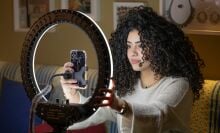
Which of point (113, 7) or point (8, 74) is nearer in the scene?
point (113, 7)

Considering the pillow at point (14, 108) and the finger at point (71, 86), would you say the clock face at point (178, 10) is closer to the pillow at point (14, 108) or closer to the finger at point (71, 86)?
the pillow at point (14, 108)

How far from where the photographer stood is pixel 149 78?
48.2 inches

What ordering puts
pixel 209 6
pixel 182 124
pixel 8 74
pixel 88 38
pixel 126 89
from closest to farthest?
pixel 88 38
pixel 182 124
pixel 126 89
pixel 209 6
pixel 8 74

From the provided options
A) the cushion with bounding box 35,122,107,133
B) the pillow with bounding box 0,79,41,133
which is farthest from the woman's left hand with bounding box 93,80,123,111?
the pillow with bounding box 0,79,41,133

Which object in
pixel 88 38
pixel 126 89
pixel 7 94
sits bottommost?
pixel 7 94

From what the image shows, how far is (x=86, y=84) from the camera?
102cm

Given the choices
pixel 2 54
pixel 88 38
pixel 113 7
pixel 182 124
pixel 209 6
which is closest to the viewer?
pixel 88 38

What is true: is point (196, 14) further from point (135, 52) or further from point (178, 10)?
point (135, 52)

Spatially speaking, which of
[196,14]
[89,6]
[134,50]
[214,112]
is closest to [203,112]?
[214,112]

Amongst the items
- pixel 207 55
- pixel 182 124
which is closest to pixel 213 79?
pixel 207 55

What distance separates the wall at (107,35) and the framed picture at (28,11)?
55 millimetres

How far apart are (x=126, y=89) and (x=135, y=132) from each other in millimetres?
238

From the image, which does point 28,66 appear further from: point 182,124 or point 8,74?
point 8,74

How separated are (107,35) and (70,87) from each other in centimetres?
106
